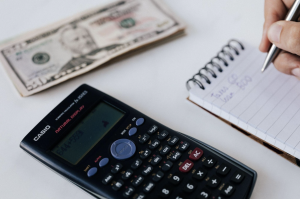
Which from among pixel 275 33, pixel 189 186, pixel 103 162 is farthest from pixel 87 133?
pixel 275 33

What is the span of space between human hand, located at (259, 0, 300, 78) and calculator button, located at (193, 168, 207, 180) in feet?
0.68

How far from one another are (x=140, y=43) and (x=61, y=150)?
256 mm

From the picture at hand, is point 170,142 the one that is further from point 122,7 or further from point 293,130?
point 122,7

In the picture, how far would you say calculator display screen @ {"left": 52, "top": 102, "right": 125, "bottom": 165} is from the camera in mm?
411

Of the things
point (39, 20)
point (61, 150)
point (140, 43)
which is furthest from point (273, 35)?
point (39, 20)

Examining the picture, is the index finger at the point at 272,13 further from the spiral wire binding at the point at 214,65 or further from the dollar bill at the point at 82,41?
the dollar bill at the point at 82,41

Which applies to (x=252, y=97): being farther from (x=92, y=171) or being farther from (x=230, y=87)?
(x=92, y=171)

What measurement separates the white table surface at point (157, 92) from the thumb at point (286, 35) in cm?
12

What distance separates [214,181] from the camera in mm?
377

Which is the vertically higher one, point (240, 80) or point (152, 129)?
point (240, 80)

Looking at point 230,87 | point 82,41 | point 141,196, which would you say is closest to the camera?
point 141,196

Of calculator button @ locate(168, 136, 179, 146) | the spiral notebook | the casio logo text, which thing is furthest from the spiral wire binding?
the casio logo text

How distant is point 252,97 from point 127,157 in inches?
8.0

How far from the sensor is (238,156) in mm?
426
